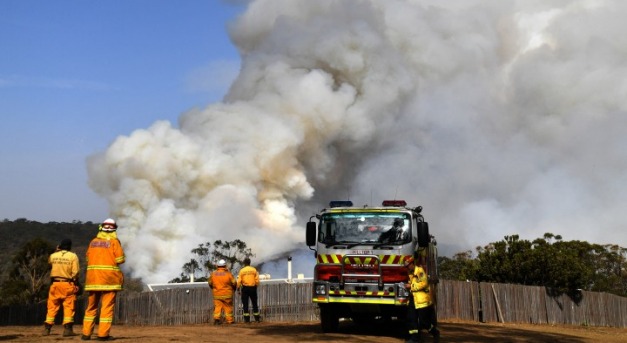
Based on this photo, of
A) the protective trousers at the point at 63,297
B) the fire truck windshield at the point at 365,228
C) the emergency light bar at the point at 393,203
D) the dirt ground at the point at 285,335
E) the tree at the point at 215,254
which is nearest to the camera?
the protective trousers at the point at 63,297

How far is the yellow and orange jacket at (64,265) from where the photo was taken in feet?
49.7

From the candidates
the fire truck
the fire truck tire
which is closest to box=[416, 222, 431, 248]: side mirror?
the fire truck

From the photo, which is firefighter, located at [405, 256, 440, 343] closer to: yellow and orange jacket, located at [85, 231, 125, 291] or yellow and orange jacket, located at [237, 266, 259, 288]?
yellow and orange jacket, located at [85, 231, 125, 291]

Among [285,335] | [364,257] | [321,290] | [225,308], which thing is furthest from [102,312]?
[225,308]

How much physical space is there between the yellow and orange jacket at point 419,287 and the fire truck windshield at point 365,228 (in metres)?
1.93

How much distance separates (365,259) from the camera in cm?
1777

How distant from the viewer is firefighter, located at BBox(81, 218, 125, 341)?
44.4 ft

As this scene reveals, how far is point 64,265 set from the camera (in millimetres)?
15148

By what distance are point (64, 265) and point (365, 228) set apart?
7016mm

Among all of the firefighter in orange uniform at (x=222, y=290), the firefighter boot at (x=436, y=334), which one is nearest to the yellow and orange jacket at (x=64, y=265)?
the firefighter in orange uniform at (x=222, y=290)

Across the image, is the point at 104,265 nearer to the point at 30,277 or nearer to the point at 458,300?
the point at 458,300

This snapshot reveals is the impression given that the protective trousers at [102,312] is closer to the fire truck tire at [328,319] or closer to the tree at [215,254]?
the fire truck tire at [328,319]

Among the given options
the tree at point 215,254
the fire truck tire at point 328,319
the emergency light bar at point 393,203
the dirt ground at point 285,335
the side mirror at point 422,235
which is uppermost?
the tree at point 215,254

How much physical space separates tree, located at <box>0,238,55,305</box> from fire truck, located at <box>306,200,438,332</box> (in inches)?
1591
